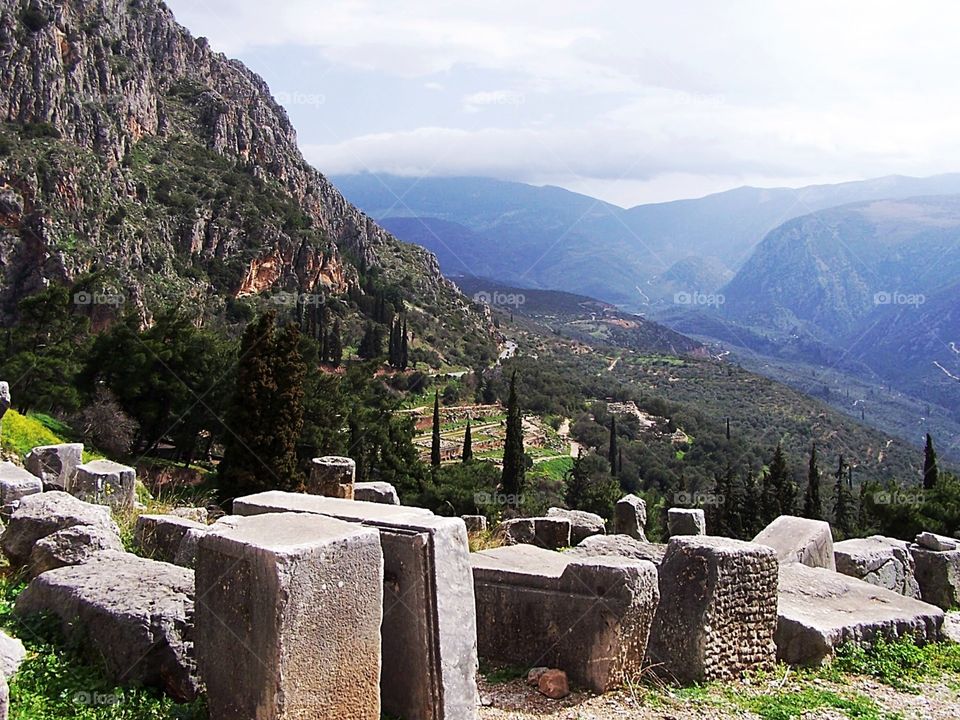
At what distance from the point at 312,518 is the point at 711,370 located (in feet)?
460

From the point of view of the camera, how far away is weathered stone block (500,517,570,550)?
12250mm

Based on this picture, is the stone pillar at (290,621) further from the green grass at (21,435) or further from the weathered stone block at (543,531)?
the green grass at (21,435)

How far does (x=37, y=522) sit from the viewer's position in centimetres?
709

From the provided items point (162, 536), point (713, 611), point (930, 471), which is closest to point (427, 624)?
point (713, 611)

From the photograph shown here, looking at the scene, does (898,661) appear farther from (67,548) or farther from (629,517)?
(67,548)

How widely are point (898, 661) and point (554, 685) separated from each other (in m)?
3.62

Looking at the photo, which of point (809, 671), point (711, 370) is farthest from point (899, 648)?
point (711, 370)

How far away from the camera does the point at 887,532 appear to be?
2341cm

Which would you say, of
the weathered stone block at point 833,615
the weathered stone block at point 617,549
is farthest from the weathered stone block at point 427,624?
the weathered stone block at point 617,549

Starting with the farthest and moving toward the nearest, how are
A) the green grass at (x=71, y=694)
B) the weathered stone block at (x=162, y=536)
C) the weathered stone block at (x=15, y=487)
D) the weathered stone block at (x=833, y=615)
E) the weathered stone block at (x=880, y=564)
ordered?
the weathered stone block at (x=880, y=564) < the weathered stone block at (x=15, y=487) < the weathered stone block at (x=833, y=615) < the weathered stone block at (x=162, y=536) < the green grass at (x=71, y=694)

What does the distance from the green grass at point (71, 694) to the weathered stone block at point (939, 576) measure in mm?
10572

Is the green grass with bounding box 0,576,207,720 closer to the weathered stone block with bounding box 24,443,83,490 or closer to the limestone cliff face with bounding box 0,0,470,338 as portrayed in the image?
the weathered stone block with bounding box 24,443,83,490

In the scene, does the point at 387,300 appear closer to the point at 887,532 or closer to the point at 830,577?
the point at 887,532

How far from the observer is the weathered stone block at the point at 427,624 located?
5.39m
